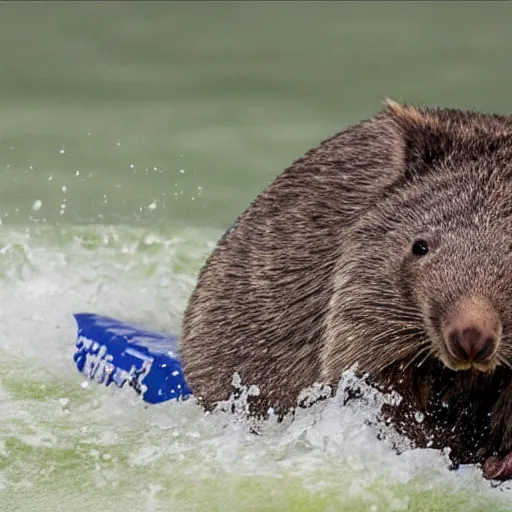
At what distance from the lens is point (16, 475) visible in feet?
20.9

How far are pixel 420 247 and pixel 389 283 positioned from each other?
20 centimetres

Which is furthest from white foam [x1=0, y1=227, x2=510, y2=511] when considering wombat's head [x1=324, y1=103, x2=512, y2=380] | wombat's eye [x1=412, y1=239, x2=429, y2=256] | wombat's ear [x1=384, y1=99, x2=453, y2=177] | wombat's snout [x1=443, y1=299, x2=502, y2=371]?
wombat's ear [x1=384, y1=99, x2=453, y2=177]

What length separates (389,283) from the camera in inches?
227

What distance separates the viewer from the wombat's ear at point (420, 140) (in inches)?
239

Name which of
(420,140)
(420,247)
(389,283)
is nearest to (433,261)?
(420,247)

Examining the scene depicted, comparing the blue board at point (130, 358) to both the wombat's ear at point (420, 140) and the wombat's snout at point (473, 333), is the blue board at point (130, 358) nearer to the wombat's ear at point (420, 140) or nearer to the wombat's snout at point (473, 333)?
the wombat's ear at point (420, 140)

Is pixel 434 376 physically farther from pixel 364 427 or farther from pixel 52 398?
pixel 52 398

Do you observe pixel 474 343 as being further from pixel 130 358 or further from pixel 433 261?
pixel 130 358

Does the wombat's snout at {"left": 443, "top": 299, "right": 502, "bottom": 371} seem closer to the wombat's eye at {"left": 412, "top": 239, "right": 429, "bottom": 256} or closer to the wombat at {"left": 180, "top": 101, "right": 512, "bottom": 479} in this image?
the wombat at {"left": 180, "top": 101, "right": 512, "bottom": 479}

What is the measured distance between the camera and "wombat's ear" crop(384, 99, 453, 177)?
6.07m

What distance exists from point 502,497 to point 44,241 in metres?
5.06

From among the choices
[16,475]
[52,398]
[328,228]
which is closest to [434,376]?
[328,228]

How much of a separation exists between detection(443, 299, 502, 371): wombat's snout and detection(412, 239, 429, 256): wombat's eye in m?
0.40

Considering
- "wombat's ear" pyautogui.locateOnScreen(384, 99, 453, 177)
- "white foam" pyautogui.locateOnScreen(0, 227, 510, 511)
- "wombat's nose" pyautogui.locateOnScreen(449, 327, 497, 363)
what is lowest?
"white foam" pyautogui.locateOnScreen(0, 227, 510, 511)
